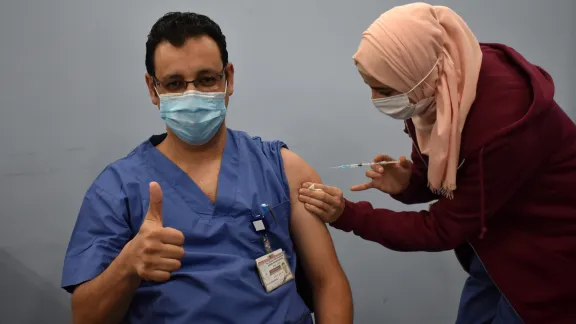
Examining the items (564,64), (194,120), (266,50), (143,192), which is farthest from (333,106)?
(564,64)

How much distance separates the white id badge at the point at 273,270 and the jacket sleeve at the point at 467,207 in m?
0.23

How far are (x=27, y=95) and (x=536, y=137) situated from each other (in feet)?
5.60

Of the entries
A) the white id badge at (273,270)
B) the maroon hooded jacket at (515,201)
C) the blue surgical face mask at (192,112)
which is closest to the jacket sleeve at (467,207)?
the maroon hooded jacket at (515,201)

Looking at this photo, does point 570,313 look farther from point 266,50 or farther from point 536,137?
point 266,50

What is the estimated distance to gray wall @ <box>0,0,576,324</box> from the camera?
1.80m

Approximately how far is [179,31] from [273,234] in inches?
25.3

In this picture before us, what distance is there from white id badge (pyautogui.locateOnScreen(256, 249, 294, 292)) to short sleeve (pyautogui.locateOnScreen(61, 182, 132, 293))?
380 mm

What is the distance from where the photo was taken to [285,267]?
1.40 meters

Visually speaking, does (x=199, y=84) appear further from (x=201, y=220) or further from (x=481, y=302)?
(x=481, y=302)

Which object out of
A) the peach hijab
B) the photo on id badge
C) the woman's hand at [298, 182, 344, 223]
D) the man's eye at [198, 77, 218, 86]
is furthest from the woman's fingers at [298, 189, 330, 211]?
the man's eye at [198, 77, 218, 86]

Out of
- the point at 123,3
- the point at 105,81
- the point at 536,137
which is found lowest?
the point at 536,137

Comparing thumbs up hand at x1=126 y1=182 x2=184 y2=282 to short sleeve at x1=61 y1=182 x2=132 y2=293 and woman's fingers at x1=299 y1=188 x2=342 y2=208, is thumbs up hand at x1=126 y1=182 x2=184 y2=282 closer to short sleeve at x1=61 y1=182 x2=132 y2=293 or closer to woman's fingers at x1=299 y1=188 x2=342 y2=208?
short sleeve at x1=61 y1=182 x2=132 y2=293

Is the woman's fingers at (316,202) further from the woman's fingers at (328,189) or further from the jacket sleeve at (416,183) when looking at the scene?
the jacket sleeve at (416,183)

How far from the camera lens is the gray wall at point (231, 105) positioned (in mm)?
1799
